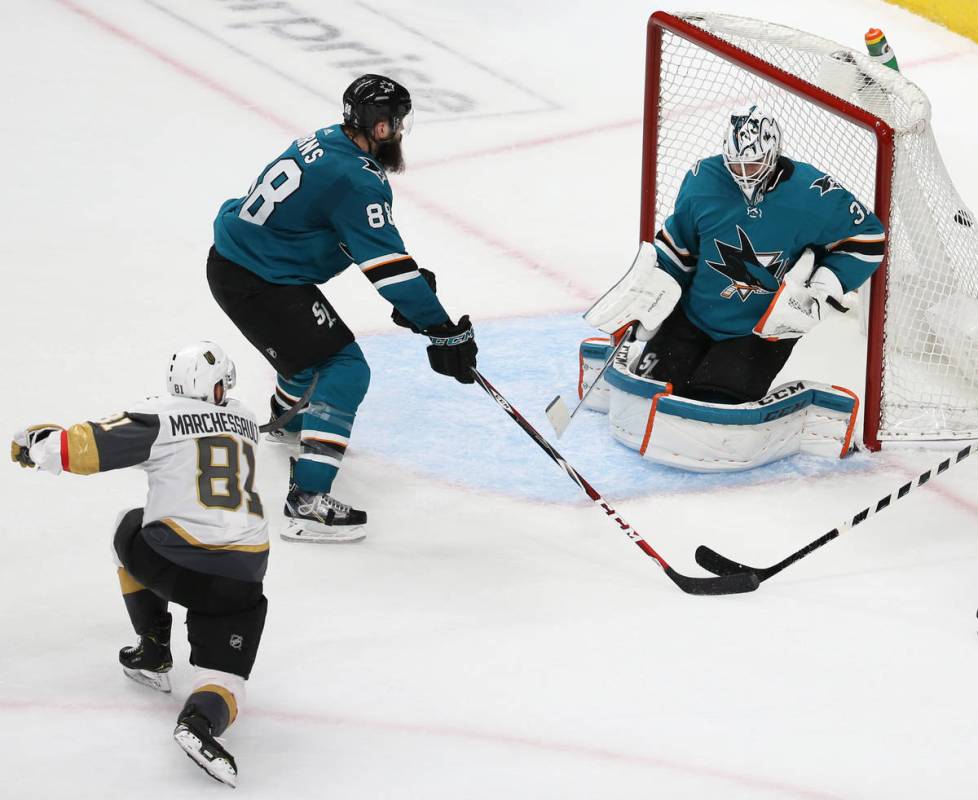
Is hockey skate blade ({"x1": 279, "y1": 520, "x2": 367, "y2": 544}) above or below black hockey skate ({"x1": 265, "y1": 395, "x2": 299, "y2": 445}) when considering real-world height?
above

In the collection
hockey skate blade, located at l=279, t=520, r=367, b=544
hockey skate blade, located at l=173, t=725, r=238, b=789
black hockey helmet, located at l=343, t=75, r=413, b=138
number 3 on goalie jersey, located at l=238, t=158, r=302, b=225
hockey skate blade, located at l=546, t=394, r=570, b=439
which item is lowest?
hockey skate blade, located at l=279, t=520, r=367, b=544

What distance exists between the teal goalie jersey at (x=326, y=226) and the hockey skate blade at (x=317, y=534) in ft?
1.56

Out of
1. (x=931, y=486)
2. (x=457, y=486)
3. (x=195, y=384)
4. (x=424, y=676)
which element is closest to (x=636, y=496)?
(x=457, y=486)

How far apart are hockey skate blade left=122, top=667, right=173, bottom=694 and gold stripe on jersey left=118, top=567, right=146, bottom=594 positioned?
0.16 m

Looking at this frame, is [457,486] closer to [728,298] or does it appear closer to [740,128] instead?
[728,298]

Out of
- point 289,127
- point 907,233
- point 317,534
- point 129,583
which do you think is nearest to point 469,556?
point 317,534

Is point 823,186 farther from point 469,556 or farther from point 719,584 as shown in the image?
point 469,556

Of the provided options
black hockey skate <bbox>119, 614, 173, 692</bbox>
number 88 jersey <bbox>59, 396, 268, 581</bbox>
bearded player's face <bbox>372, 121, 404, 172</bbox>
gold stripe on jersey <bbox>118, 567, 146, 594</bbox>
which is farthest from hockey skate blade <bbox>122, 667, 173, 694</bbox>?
bearded player's face <bbox>372, 121, 404, 172</bbox>

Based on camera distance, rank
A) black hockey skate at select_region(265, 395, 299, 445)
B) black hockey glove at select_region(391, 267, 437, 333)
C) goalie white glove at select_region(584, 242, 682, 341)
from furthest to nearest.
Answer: black hockey skate at select_region(265, 395, 299, 445)
goalie white glove at select_region(584, 242, 682, 341)
black hockey glove at select_region(391, 267, 437, 333)

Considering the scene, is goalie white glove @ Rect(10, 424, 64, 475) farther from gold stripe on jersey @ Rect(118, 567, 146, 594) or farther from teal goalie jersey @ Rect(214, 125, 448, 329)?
teal goalie jersey @ Rect(214, 125, 448, 329)

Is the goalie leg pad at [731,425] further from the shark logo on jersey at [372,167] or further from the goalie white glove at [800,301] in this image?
the shark logo on jersey at [372,167]

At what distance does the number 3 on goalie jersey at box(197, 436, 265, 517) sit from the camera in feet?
9.30

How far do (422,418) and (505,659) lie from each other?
1.20 meters

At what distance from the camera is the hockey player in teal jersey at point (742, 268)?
3895 mm
